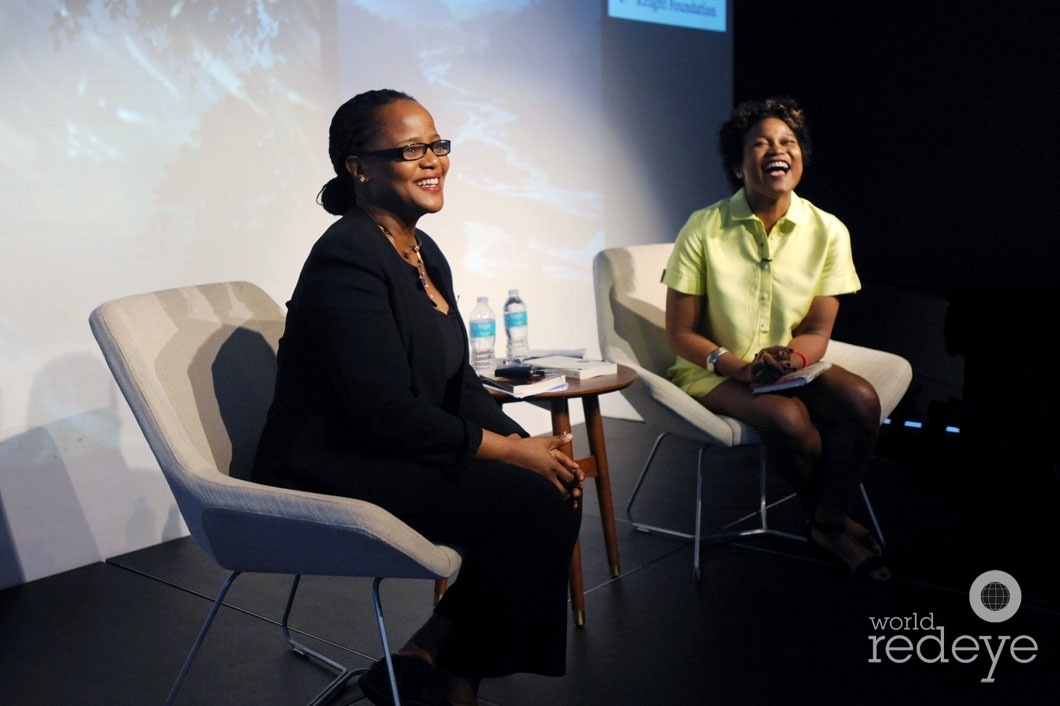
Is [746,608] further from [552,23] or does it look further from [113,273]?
[552,23]

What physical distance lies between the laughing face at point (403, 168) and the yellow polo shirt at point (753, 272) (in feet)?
3.56

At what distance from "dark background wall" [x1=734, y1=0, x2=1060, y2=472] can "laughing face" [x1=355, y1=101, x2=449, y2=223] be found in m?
2.57

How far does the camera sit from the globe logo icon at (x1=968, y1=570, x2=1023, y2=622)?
2.64 m

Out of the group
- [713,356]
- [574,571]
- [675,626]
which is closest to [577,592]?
[574,571]

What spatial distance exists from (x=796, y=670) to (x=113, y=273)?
2.21m

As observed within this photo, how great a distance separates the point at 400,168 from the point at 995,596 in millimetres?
1884

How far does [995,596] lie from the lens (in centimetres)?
274

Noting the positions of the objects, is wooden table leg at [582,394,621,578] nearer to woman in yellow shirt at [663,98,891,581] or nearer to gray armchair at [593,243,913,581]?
gray armchair at [593,243,913,581]

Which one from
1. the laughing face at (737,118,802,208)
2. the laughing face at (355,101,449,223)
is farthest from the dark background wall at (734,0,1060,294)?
the laughing face at (355,101,449,223)

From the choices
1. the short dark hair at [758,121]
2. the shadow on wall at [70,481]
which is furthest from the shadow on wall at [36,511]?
the short dark hair at [758,121]

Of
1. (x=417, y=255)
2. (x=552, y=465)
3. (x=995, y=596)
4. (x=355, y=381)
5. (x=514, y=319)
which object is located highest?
(x=417, y=255)

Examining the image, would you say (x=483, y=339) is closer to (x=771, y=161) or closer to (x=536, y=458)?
(x=771, y=161)

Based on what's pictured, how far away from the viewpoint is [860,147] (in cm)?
Answer: 505

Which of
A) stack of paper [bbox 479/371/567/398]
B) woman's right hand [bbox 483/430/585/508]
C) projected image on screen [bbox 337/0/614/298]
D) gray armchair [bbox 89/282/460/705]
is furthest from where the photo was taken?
projected image on screen [bbox 337/0/614/298]
